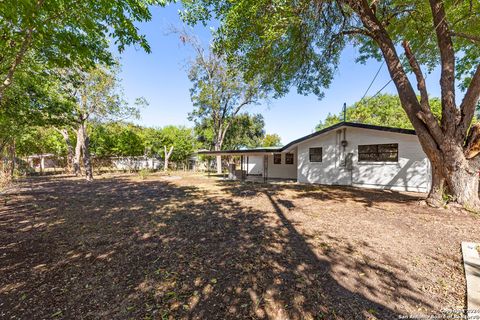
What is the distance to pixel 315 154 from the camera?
12.8 m

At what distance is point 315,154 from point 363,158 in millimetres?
2662

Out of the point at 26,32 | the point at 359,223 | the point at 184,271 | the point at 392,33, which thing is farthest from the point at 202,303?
the point at 392,33

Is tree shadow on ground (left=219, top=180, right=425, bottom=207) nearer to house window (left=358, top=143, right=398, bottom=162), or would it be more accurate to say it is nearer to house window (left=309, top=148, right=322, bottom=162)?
house window (left=358, top=143, right=398, bottom=162)

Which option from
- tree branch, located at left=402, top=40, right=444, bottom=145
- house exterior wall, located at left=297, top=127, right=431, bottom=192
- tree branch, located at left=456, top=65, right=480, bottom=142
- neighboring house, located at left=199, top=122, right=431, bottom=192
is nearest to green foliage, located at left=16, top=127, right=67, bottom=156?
neighboring house, located at left=199, top=122, right=431, bottom=192

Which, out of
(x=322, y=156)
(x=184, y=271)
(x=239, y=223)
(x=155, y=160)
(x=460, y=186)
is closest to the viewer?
(x=184, y=271)

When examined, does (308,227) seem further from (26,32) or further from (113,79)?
(113,79)

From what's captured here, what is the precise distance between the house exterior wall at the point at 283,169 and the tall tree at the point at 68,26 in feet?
42.8

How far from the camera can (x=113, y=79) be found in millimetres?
15945

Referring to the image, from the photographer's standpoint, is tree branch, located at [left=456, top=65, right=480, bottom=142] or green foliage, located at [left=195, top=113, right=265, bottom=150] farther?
green foliage, located at [left=195, top=113, right=265, bottom=150]

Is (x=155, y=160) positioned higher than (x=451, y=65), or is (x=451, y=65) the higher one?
(x=451, y=65)

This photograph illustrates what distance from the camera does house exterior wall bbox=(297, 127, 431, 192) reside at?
952 centimetres

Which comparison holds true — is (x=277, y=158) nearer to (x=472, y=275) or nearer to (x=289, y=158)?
(x=289, y=158)

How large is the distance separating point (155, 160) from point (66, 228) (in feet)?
82.6

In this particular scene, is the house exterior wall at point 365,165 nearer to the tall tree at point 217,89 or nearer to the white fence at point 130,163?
the tall tree at point 217,89
